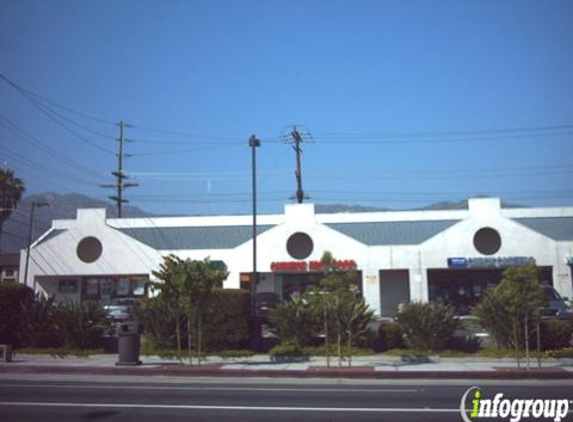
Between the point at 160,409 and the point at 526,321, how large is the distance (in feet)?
39.0

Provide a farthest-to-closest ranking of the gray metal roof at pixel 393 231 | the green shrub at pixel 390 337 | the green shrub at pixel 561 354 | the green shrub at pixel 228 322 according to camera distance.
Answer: the gray metal roof at pixel 393 231
the green shrub at pixel 390 337
the green shrub at pixel 228 322
the green shrub at pixel 561 354

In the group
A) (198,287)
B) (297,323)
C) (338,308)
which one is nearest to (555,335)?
(338,308)

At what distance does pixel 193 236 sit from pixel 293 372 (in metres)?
29.4

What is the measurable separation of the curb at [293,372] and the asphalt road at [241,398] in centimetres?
66

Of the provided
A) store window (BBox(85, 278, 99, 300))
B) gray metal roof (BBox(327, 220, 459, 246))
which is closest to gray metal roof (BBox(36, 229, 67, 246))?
store window (BBox(85, 278, 99, 300))

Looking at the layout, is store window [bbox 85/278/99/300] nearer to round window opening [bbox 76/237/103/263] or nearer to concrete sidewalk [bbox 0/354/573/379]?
round window opening [bbox 76/237/103/263]

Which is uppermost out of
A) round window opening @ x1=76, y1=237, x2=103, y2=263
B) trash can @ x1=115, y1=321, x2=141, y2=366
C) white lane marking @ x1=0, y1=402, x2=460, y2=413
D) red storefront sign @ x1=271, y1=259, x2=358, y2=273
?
round window opening @ x1=76, y1=237, x2=103, y2=263

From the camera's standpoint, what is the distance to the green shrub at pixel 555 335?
20.5m

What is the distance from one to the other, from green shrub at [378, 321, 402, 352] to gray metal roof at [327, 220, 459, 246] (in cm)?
2085

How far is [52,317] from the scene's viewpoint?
869 inches

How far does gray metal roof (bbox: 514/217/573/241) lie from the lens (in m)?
41.2

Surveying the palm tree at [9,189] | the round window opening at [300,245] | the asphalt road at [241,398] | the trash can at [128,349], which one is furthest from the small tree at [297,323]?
the palm tree at [9,189]

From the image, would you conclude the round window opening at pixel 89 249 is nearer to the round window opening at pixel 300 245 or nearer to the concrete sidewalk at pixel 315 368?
the round window opening at pixel 300 245

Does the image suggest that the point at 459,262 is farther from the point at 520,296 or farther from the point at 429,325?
the point at 520,296
